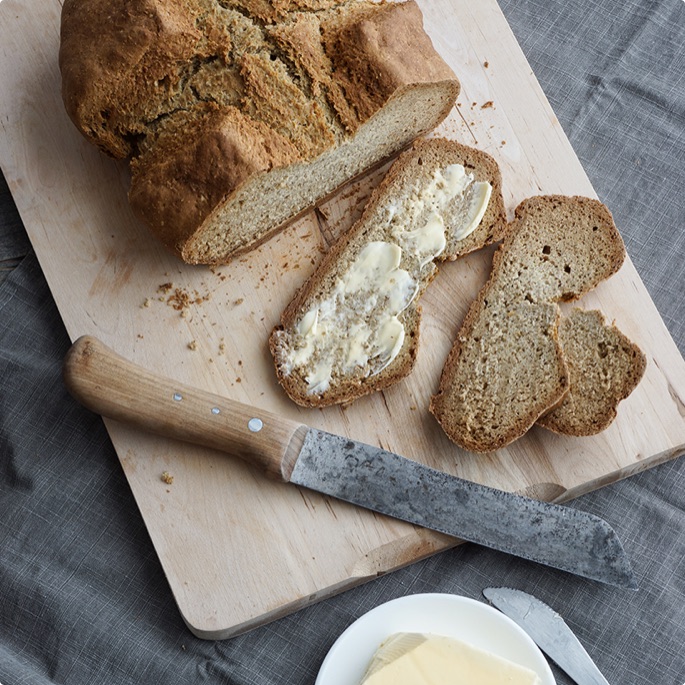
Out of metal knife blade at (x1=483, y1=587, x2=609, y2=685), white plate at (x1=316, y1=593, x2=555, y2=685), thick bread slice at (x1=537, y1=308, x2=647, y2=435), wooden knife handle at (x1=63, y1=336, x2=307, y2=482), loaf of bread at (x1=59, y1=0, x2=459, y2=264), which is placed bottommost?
metal knife blade at (x1=483, y1=587, x2=609, y2=685)

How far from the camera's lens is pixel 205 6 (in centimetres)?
322

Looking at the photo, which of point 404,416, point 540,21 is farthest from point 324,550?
point 540,21

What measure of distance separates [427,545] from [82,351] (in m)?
1.32

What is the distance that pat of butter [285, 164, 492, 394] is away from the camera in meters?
3.31

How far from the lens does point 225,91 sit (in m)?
3.18

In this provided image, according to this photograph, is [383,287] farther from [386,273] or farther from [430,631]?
[430,631]

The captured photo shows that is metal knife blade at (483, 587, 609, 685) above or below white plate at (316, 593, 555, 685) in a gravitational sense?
below

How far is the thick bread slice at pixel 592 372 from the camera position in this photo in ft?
10.9

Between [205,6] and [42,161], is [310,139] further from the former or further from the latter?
[42,161]

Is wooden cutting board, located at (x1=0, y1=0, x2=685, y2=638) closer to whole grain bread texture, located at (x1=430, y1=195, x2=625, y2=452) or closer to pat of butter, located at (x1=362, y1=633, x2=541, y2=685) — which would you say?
whole grain bread texture, located at (x1=430, y1=195, x2=625, y2=452)

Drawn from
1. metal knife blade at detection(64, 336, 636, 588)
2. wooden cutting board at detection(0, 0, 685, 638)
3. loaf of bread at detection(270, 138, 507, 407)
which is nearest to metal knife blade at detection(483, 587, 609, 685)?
metal knife blade at detection(64, 336, 636, 588)

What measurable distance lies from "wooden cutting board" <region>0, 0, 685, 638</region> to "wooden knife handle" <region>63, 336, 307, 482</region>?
0.40 ft

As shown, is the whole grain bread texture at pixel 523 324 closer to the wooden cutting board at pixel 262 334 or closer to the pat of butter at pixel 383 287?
the wooden cutting board at pixel 262 334

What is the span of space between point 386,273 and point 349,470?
70 cm
